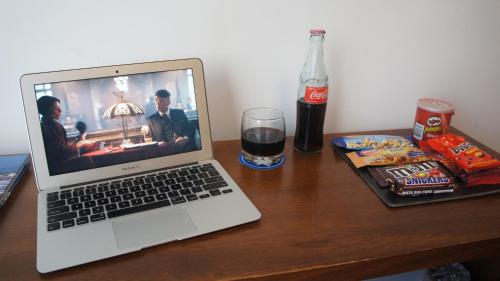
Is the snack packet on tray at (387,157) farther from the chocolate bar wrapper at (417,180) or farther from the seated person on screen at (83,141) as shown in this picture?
the seated person on screen at (83,141)

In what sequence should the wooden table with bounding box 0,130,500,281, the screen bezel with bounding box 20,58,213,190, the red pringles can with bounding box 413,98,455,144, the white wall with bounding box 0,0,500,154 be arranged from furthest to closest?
1. the red pringles can with bounding box 413,98,455,144
2. the white wall with bounding box 0,0,500,154
3. the screen bezel with bounding box 20,58,213,190
4. the wooden table with bounding box 0,130,500,281

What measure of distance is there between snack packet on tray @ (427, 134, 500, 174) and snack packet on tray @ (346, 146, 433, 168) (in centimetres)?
4

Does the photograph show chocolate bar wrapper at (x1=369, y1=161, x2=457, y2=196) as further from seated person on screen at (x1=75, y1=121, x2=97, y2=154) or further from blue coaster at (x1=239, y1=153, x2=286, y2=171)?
seated person on screen at (x1=75, y1=121, x2=97, y2=154)

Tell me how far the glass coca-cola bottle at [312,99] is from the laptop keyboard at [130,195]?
25cm

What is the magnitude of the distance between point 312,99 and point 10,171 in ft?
2.17

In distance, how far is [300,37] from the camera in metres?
0.93

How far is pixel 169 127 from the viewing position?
2.61 ft

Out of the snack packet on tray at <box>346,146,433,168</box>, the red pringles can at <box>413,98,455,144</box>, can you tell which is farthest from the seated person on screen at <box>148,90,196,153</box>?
the red pringles can at <box>413,98,455,144</box>

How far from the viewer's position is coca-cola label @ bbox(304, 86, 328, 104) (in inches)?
33.6

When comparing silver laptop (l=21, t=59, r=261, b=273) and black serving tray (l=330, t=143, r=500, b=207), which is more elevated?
silver laptop (l=21, t=59, r=261, b=273)

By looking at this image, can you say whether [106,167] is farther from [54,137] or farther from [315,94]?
[315,94]

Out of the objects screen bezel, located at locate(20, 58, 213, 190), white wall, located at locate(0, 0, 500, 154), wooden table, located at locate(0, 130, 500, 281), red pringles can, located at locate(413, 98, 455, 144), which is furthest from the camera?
red pringles can, located at locate(413, 98, 455, 144)

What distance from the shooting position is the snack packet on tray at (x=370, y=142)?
923 mm

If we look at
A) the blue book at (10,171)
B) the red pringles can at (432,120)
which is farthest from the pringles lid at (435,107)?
the blue book at (10,171)
